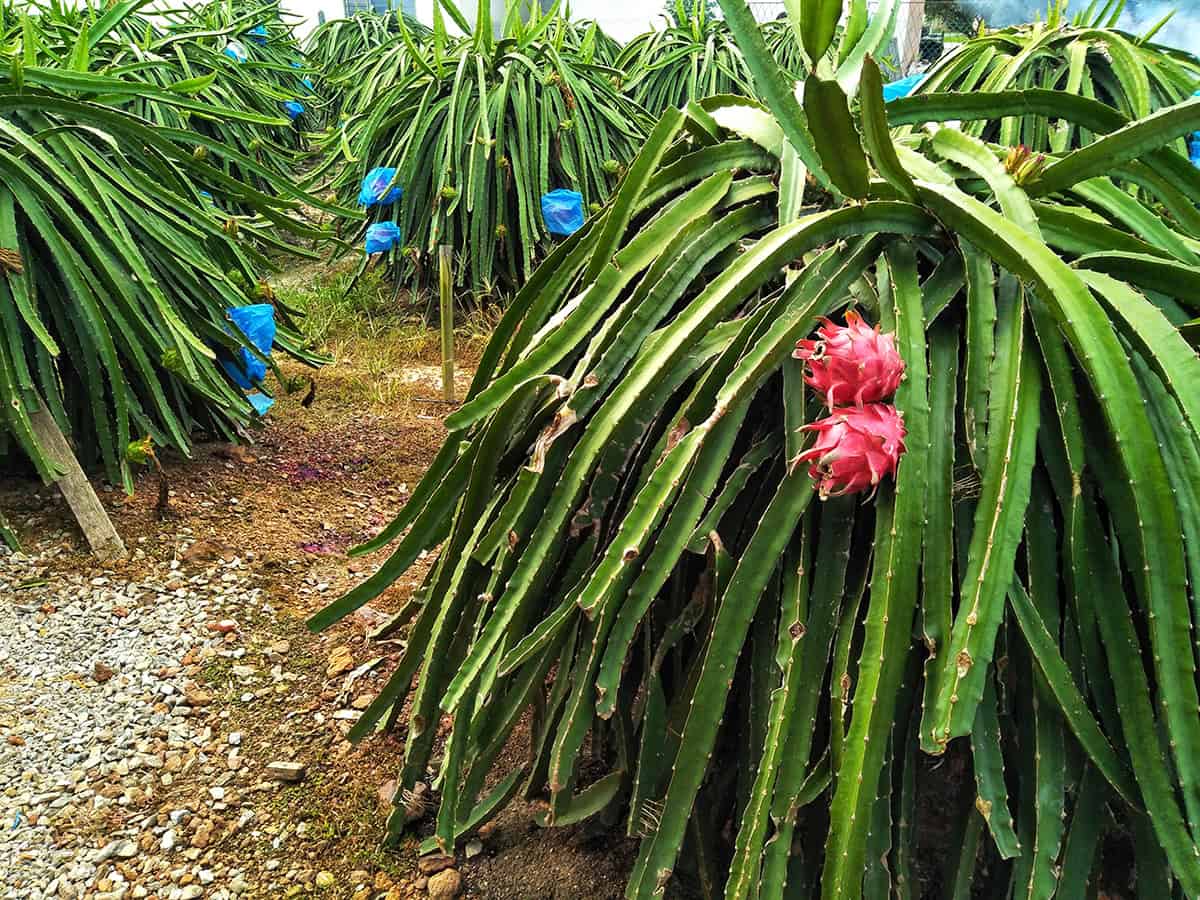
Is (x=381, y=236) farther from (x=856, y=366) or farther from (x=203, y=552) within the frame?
(x=856, y=366)

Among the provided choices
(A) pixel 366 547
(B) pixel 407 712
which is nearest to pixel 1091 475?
(A) pixel 366 547

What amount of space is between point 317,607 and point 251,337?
0.84 metres

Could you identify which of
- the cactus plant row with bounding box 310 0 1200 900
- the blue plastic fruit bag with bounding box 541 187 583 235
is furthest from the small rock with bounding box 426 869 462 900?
the blue plastic fruit bag with bounding box 541 187 583 235

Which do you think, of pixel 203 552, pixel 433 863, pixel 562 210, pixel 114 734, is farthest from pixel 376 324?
pixel 433 863

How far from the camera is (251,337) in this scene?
226cm

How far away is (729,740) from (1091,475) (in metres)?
0.48

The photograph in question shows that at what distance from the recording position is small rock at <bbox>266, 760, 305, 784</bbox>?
1.35m

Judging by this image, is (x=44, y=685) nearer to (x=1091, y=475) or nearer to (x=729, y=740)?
(x=729, y=740)

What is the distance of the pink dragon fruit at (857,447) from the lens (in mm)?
800

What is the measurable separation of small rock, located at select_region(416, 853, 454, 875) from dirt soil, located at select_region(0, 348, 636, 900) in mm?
13

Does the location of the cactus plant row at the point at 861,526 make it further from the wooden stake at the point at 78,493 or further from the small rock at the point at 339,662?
the wooden stake at the point at 78,493

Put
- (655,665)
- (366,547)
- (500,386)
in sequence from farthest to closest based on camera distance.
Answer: (366,547), (500,386), (655,665)

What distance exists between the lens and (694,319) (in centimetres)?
92

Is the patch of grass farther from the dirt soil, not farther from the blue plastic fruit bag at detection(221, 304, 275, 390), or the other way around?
the blue plastic fruit bag at detection(221, 304, 275, 390)
